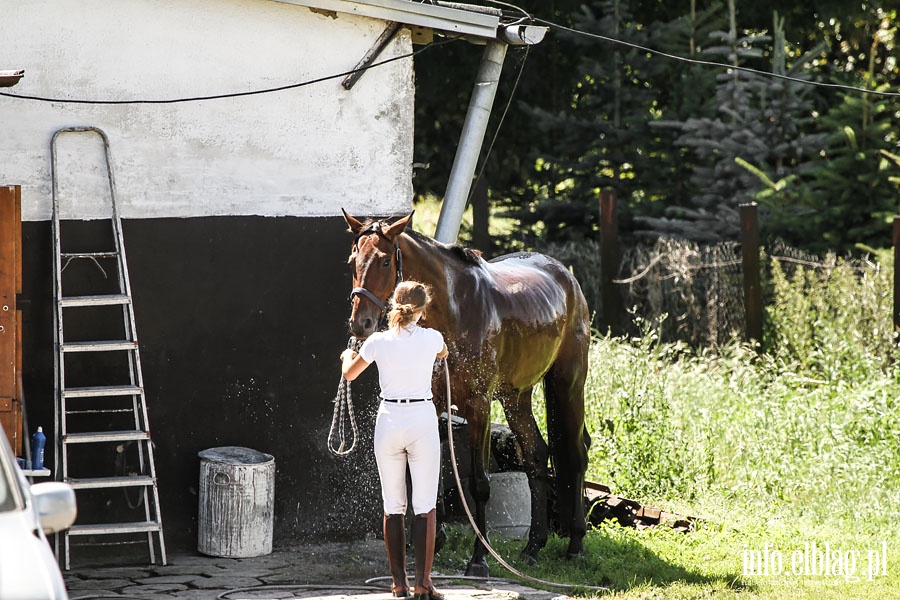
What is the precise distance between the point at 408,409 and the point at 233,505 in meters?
2.45

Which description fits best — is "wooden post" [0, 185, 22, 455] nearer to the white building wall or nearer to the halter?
the white building wall

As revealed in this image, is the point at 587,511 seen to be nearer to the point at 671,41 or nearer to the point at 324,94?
the point at 324,94

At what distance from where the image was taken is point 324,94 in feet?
29.8

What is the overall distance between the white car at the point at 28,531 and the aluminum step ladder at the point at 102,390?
333 cm

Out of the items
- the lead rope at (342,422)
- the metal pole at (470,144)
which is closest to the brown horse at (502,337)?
the metal pole at (470,144)

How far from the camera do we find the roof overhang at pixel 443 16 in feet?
28.9

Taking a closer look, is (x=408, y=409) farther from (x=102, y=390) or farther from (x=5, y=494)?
(x=102, y=390)

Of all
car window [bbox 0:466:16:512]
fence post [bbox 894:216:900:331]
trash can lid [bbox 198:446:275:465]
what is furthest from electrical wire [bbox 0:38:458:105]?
fence post [bbox 894:216:900:331]

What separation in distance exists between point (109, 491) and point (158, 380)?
2.98 ft

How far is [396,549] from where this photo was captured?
7.25 m

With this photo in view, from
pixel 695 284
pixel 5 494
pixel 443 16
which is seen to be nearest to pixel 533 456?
pixel 443 16

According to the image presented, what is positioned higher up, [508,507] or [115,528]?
[115,528]

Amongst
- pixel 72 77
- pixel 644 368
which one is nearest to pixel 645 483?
pixel 644 368

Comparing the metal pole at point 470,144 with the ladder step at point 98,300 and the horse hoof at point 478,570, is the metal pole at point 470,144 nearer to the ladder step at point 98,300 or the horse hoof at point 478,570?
the ladder step at point 98,300
